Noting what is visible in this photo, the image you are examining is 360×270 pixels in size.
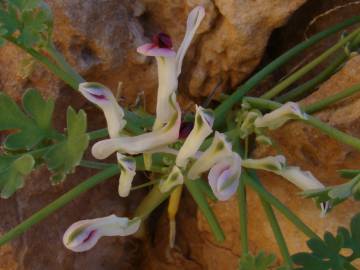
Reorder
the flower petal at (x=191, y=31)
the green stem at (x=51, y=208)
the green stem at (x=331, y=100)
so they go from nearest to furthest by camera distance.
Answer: the flower petal at (x=191, y=31)
the green stem at (x=51, y=208)
the green stem at (x=331, y=100)

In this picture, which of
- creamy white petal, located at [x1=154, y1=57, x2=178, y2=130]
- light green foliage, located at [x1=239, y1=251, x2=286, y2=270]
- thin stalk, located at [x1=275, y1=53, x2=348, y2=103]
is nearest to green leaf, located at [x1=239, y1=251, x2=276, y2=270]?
light green foliage, located at [x1=239, y1=251, x2=286, y2=270]

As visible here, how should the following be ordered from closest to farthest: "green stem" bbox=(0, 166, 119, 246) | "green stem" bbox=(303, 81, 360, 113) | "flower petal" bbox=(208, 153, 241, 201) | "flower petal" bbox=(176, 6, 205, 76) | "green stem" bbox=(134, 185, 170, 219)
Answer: "flower petal" bbox=(208, 153, 241, 201) < "flower petal" bbox=(176, 6, 205, 76) < "green stem" bbox=(0, 166, 119, 246) < "green stem" bbox=(303, 81, 360, 113) < "green stem" bbox=(134, 185, 170, 219)

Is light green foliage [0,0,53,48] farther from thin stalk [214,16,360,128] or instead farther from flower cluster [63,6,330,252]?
thin stalk [214,16,360,128]

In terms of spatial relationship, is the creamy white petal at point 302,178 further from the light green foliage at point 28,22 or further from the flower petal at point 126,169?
the light green foliage at point 28,22

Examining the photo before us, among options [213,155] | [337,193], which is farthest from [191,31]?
[337,193]

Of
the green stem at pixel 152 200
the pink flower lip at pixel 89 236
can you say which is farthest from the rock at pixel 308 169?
the pink flower lip at pixel 89 236

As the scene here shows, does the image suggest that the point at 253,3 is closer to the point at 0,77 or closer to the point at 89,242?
the point at 0,77
